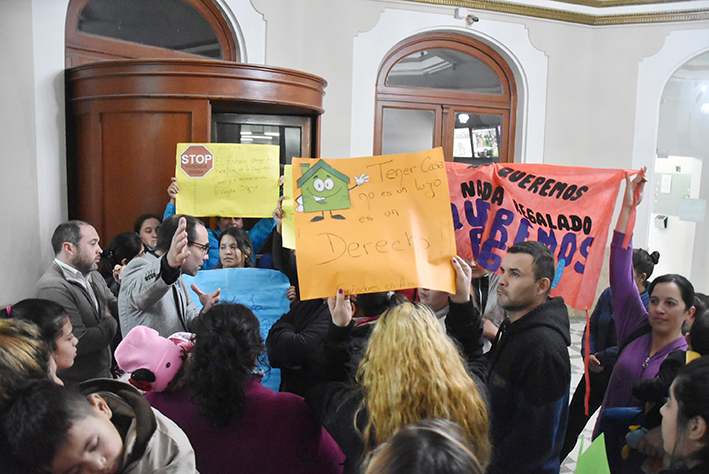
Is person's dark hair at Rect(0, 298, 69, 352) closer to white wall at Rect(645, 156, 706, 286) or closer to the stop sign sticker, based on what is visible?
the stop sign sticker

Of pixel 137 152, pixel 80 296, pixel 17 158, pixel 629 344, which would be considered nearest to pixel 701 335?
pixel 629 344

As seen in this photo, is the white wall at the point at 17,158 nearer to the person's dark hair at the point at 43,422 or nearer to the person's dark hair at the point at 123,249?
the person's dark hair at the point at 123,249

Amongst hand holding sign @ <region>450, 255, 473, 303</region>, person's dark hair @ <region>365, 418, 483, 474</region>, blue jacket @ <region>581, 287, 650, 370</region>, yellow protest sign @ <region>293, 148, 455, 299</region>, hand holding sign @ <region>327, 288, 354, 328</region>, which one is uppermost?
yellow protest sign @ <region>293, 148, 455, 299</region>

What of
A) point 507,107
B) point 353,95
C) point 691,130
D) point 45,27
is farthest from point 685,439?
point 691,130

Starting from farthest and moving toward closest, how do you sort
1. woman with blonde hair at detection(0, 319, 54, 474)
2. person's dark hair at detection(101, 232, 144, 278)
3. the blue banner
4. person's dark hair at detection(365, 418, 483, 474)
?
1. person's dark hair at detection(101, 232, 144, 278)
2. the blue banner
3. woman with blonde hair at detection(0, 319, 54, 474)
4. person's dark hair at detection(365, 418, 483, 474)

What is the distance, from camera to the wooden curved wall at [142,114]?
3.85m

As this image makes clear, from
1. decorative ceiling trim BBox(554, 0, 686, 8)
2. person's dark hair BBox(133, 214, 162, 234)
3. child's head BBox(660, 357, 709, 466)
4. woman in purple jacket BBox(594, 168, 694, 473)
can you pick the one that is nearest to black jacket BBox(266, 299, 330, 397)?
child's head BBox(660, 357, 709, 466)

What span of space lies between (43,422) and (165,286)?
1.25 m

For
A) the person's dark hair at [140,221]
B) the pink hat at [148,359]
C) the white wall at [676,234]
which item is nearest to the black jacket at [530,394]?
the pink hat at [148,359]

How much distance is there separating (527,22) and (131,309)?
6.13 meters

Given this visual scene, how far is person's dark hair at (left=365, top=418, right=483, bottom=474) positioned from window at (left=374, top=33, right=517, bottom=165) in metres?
5.63

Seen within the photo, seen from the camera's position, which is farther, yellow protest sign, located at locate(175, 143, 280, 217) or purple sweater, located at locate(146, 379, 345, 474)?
yellow protest sign, located at locate(175, 143, 280, 217)

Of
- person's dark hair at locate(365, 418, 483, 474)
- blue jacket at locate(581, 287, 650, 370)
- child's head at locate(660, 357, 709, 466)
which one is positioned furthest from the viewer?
blue jacket at locate(581, 287, 650, 370)

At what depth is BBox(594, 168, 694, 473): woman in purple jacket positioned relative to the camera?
7.29 ft
